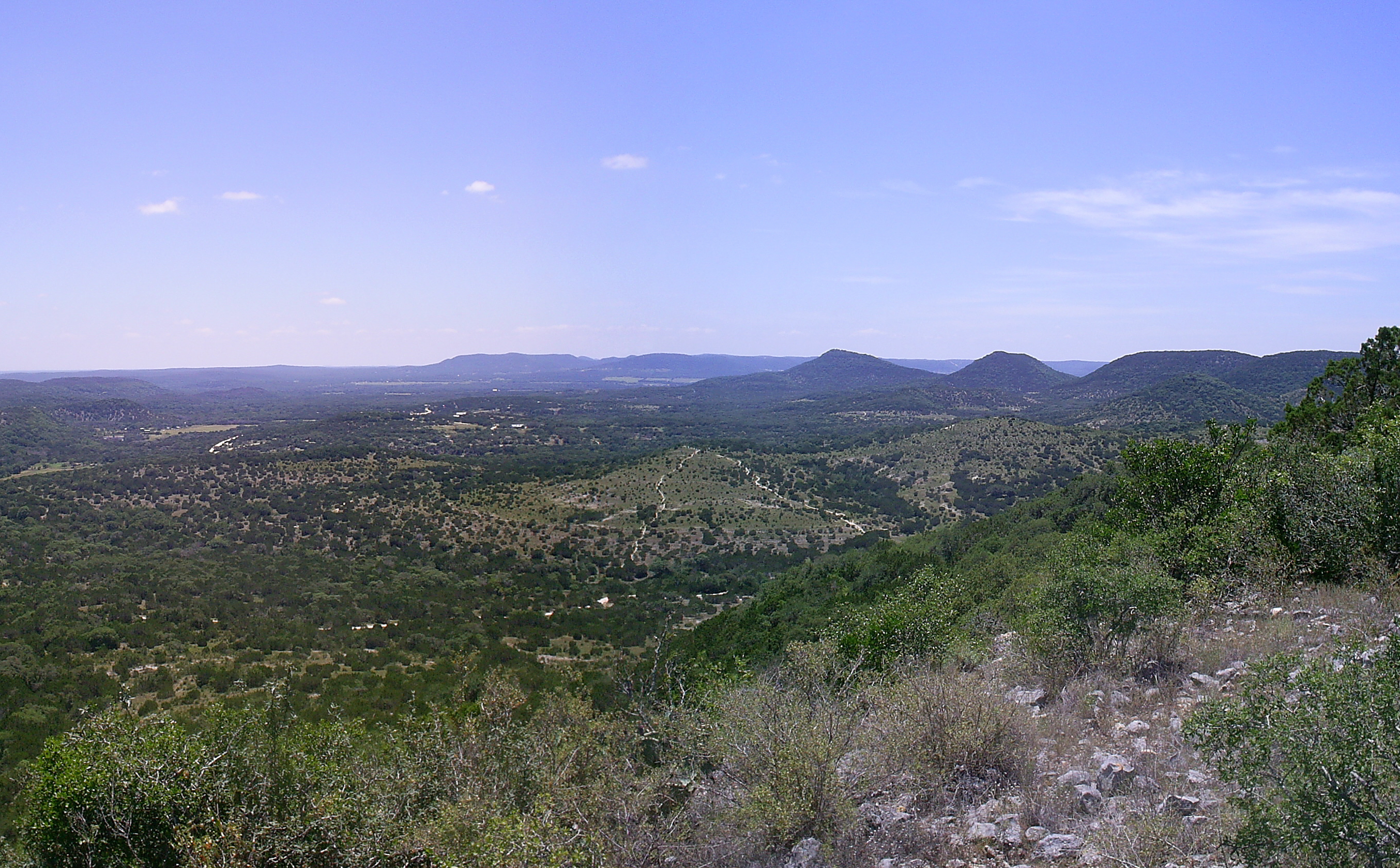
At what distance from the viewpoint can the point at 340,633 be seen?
113ft

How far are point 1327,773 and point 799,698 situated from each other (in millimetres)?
6423

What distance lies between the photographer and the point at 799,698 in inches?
400

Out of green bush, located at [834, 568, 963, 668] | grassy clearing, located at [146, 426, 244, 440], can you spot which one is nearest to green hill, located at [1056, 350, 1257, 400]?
green bush, located at [834, 568, 963, 668]

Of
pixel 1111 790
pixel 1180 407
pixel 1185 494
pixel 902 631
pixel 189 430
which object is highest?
pixel 1185 494

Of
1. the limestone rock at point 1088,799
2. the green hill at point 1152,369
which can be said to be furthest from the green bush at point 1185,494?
the green hill at point 1152,369

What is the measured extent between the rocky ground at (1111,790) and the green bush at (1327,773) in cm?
63

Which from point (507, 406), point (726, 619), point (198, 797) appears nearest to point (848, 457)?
point (726, 619)

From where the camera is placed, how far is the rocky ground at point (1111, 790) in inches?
243

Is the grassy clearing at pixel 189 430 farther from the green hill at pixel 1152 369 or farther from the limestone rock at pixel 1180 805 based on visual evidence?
the green hill at pixel 1152 369

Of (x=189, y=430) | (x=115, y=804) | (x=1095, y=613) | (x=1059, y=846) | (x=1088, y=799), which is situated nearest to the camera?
(x=1059, y=846)

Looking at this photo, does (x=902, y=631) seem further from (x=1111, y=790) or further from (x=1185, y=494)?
(x=1185, y=494)

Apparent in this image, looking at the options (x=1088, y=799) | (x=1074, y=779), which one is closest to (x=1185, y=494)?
(x=1074, y=779)

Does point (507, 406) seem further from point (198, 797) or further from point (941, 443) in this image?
point (198, 797)

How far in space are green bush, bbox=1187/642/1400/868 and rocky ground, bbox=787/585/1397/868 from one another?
630 millimetres
